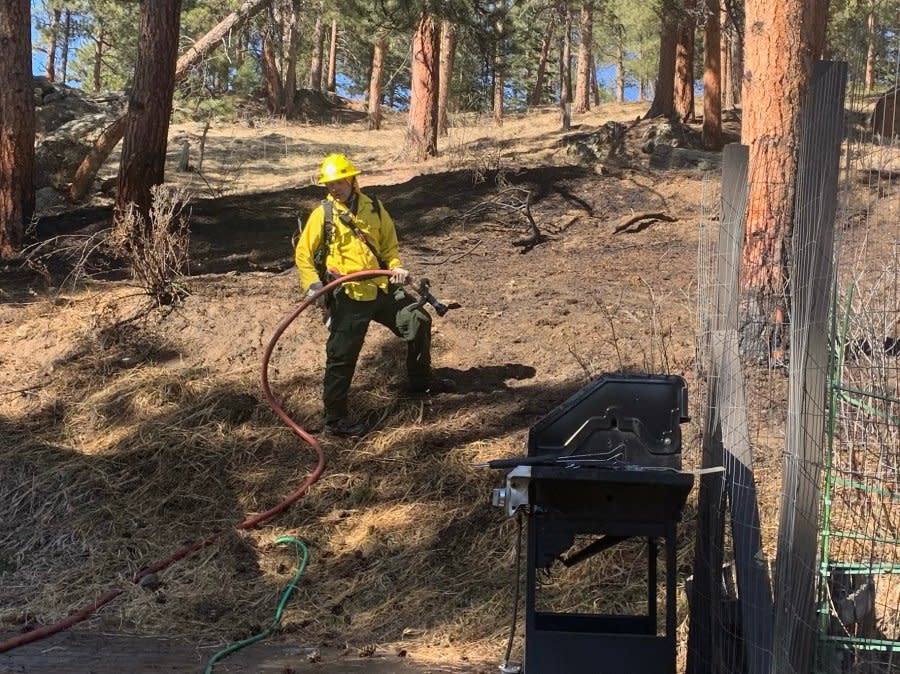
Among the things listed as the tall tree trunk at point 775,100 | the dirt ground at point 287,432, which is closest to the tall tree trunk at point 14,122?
the dirt ground at point 287,432

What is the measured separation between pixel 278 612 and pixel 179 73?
11423 millimetres

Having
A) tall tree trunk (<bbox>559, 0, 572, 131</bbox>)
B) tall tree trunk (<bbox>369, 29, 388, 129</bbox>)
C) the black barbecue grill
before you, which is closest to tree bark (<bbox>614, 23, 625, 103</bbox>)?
tall tree trunk (<bbox>559, 0, 572, 131</bbox>)

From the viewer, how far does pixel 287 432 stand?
8.24 metres

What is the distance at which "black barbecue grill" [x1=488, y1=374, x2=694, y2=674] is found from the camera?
359 cm

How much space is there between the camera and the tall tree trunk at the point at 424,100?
1938 cm

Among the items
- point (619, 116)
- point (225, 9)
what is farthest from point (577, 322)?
point (619, 116)

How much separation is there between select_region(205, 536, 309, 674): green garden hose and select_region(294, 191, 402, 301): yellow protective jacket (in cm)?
180

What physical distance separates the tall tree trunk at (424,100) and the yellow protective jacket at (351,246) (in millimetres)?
11992

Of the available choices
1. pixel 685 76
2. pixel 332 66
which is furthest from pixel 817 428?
pixel 332 66

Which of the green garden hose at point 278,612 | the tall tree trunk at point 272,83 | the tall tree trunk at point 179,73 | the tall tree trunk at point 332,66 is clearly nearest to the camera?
the green garden hose at point 278,612

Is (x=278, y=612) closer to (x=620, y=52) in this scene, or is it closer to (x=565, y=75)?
(x=565, y=75)

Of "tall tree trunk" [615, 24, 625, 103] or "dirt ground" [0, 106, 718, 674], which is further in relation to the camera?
"tall tree trunk" [615, 24, 625, 103]

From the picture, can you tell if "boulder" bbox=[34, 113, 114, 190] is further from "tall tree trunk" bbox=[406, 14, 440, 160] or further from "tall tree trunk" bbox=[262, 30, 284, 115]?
"tall tree trunk" bbox=[262, 30, 284, 115]

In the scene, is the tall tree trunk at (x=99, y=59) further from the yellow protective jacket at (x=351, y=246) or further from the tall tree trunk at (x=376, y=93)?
the yellow protective jacket at (x=351, y=246)
